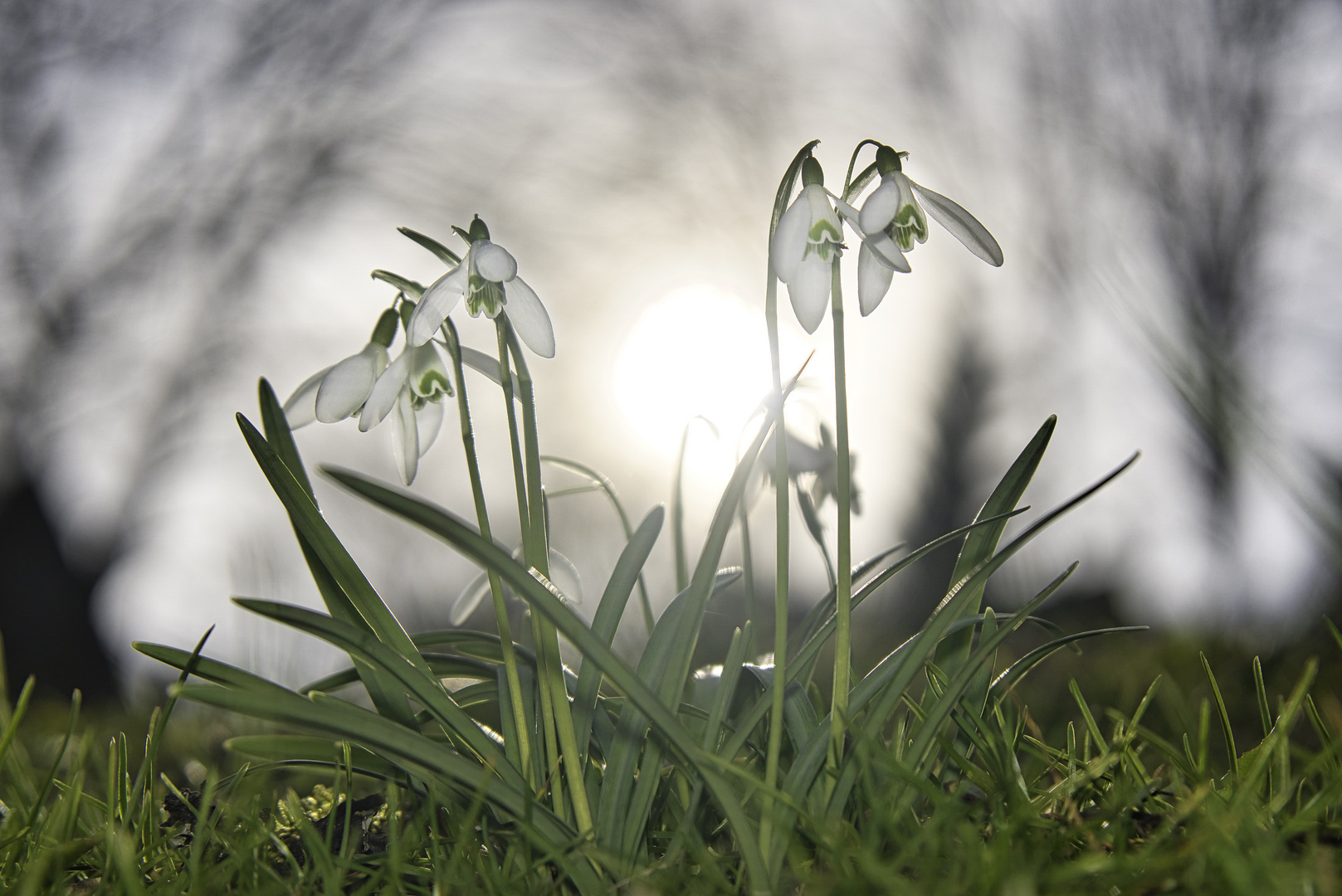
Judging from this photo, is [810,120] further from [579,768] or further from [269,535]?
[579,768]

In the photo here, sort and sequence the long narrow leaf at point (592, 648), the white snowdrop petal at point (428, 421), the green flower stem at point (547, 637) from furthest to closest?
1. the white snowdrop petal at point (428, 421)
2. the green flower stem at point (547, 637)
3. the long narrow leaf at point (592, 648)

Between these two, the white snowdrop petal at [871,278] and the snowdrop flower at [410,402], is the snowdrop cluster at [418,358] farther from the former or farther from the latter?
the white snowdrop petal at [871,278]

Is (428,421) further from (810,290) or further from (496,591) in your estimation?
(810,290)

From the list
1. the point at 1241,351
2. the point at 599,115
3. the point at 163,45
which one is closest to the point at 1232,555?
the point at 1241,351

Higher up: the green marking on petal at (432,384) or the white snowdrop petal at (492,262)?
the white snowdrop petal at (492,262)

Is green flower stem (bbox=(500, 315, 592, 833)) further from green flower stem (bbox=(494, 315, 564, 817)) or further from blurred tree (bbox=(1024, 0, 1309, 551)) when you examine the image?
blurred tree (bbox=(1024, 0, 1309, 551))

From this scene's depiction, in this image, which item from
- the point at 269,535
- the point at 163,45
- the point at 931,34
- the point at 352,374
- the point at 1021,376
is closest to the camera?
the point at 352,374

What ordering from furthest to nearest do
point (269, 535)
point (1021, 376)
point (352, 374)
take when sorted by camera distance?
point (1021, 376), point (269, 535), point (352, 374)

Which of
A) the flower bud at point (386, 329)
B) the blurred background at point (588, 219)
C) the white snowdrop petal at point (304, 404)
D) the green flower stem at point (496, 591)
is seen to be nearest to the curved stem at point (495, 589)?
the green flower stem at point (496, 591)
